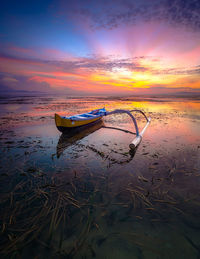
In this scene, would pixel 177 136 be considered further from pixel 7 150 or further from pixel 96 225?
pixel 7 150

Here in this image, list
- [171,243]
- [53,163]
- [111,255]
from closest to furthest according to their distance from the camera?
[111,255], [171,243], [53,163]

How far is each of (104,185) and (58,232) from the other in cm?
191

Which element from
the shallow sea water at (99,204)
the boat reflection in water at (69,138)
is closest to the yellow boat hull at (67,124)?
the boat reflection in water at (69,138)

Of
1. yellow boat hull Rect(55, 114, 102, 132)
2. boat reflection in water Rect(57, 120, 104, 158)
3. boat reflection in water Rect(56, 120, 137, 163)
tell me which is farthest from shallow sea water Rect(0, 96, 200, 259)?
yellow boat hull Rect(55, 114, 102, 132)

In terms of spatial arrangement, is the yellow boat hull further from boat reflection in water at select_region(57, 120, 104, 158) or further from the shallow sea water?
the shallow sea water

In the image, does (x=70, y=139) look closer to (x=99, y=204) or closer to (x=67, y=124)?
(x=67, y=124)

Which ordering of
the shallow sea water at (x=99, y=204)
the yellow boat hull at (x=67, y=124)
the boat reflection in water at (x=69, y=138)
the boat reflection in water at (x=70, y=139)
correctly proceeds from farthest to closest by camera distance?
the yellow boat hull at (x=67, y=124)
the boat reflection in water at (x=69, y=138)
the boat reflection in water at (x=70, y=139)
the shallow sea water at (x=99, y=204)

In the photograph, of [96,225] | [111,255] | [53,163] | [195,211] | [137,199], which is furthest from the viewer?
[53,163]

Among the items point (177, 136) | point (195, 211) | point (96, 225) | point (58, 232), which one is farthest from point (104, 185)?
point (177, 136)

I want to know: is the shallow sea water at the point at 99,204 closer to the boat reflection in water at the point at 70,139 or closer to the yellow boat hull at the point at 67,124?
the boat reflection in water at the point at 70,139

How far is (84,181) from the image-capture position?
14.6 ft

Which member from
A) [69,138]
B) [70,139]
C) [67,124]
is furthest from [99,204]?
[67,124]

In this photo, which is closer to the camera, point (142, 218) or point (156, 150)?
point (142, 218)

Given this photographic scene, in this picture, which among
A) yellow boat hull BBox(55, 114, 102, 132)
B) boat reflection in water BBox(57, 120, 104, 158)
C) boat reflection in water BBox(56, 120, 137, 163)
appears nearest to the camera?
boat reflection in water BBox(56, 120, 137, 163)
